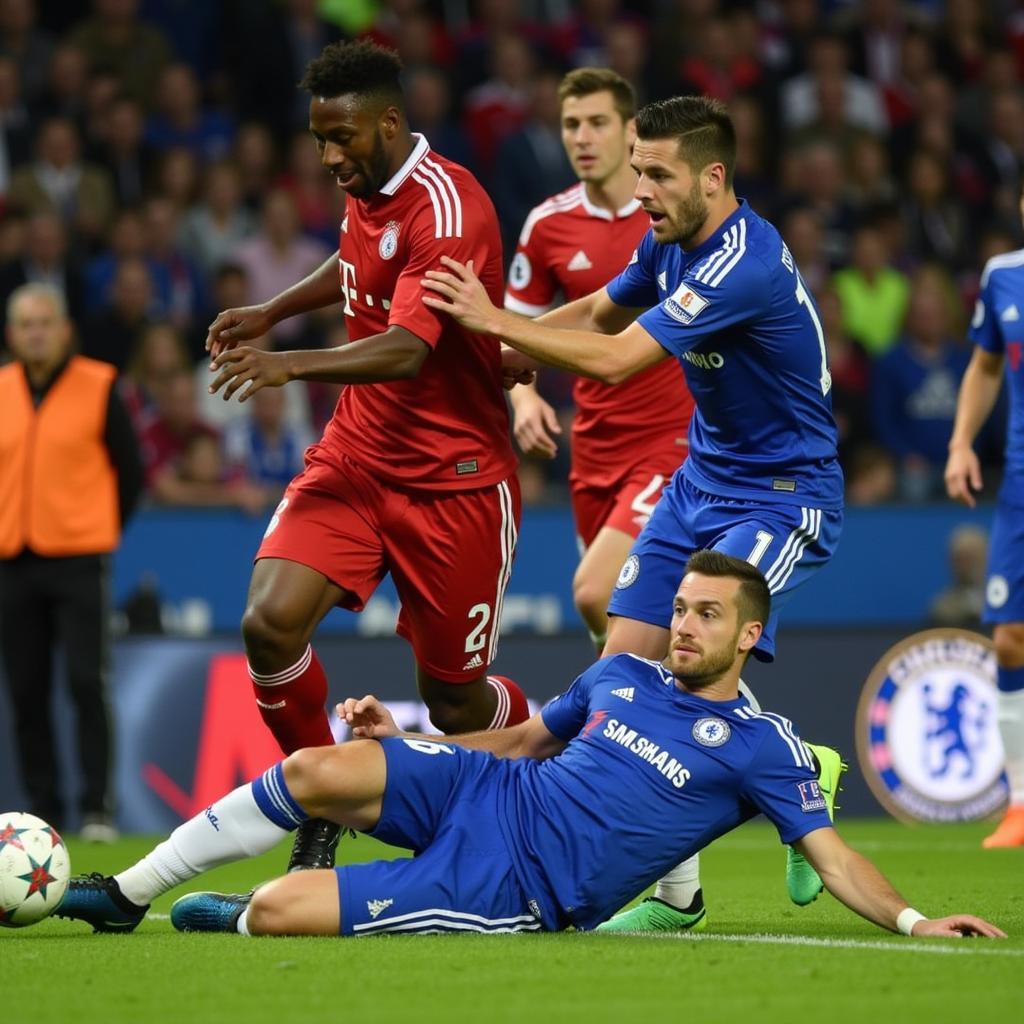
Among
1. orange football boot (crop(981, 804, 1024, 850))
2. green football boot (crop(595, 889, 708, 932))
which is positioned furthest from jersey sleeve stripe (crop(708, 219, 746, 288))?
orange football boot (crop(981, 804, 1024, 850))

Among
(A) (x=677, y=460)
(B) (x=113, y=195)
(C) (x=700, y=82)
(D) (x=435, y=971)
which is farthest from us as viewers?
(C) (x=700, y=82)

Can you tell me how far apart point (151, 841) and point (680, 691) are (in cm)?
498

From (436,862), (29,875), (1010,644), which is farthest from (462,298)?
(1010,644)

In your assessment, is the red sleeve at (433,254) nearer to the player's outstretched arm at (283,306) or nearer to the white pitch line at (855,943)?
the player's outstretched arm at (283,306)

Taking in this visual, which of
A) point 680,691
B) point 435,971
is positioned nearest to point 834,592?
point 680,691

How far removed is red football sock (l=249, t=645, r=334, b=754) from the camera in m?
7.04

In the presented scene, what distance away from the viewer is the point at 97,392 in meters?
10.8

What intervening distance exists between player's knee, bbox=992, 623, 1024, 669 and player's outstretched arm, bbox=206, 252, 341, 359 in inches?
135

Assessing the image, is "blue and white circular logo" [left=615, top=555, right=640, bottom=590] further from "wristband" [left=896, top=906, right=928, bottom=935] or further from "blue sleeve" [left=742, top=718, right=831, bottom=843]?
"wristband" [left=896, top=906, right=928, bottom=935]

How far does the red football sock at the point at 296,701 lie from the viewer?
704 cm

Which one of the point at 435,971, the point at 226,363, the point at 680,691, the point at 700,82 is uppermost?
the point at 700,82

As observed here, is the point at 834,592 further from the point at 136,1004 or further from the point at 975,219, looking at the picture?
the point at 136,1004

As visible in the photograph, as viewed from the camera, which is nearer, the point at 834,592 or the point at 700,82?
the point at 834,592

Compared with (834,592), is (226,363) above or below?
above
